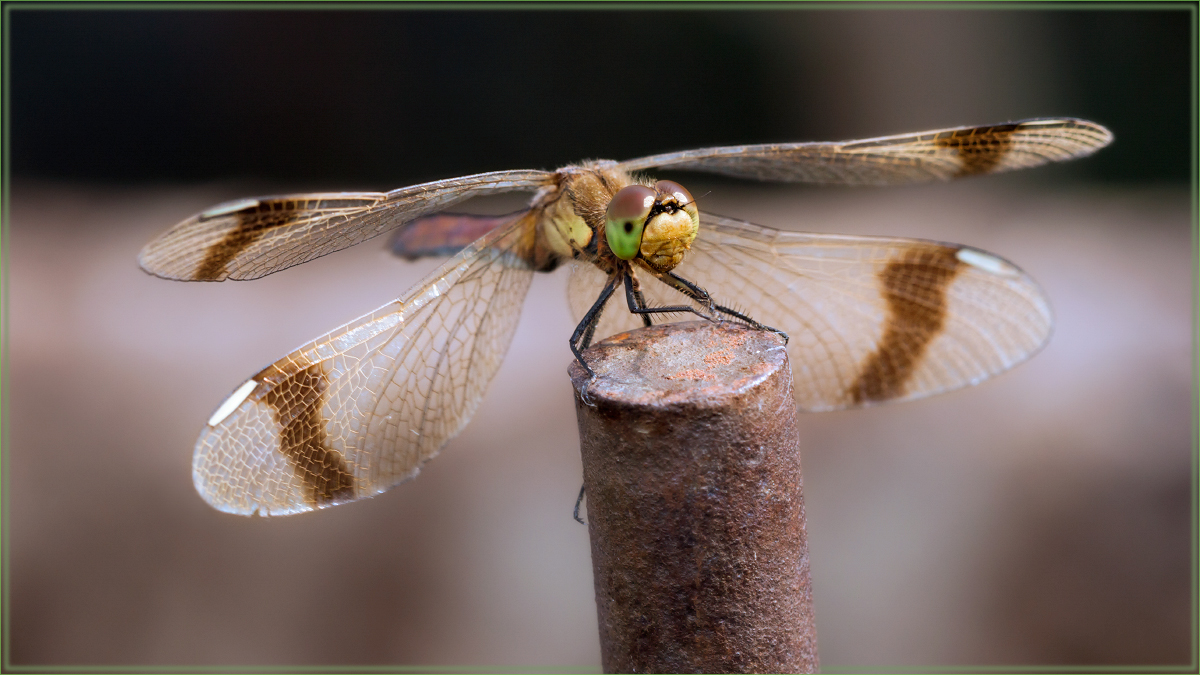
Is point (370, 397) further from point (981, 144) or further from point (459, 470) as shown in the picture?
→ point (459, 470)

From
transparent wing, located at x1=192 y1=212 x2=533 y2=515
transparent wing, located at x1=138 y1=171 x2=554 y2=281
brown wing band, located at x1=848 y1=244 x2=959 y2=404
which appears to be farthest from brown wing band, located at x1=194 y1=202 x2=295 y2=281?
brown wing band, located at x1=848 y1=244 x2=959 y2=404

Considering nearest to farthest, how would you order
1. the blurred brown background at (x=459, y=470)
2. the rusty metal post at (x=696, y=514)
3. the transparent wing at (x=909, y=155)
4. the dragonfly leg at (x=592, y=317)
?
the rusty metal post at (x=696, y=514) → the dragonfly leg at (x=592, y=317) → the transparent wing at (x=909, y=155) → the blurred brown background at (x=459, y=470)

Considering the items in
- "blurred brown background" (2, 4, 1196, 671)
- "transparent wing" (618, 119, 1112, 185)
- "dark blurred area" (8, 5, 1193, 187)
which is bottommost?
"blurred brown background" (2, 4, 1196, 671)

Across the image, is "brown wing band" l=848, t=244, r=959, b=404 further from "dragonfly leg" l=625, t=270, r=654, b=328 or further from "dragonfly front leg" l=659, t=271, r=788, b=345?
"dragonfly leg" l=625, t=270, r=654, b=328

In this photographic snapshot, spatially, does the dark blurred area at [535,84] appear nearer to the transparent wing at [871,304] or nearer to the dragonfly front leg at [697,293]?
the transparent wing at [871,304]

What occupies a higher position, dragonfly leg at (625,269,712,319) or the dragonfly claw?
dragonfly leg at (625,269,712,319)

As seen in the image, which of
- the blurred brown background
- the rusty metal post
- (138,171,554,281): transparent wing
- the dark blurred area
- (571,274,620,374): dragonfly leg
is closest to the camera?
the rusty metal post

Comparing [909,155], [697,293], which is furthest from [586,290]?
[909,155]

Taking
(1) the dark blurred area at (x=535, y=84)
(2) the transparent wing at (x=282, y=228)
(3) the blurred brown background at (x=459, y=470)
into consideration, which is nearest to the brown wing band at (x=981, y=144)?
(2) the transparent wing at (x=282, y=228)
